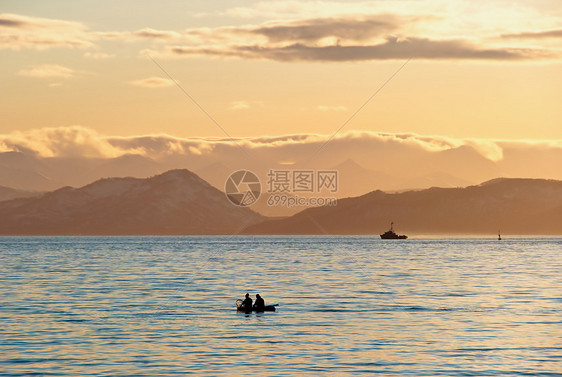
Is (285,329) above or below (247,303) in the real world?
Answer: below

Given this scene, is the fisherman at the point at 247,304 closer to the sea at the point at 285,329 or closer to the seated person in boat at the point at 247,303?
the seated person in boat at the point at 247,303

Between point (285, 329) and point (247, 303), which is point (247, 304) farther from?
point (285, 329)

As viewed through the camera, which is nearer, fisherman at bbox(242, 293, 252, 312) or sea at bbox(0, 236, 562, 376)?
sea at bbox(0, 236, 562, 376)

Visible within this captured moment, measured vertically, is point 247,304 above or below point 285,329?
above

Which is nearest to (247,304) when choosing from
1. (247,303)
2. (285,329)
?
(247,303)

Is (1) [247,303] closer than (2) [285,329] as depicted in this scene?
No

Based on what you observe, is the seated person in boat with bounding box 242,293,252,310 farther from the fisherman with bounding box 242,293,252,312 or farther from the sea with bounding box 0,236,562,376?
the sea with bounding box 0,236,562,376

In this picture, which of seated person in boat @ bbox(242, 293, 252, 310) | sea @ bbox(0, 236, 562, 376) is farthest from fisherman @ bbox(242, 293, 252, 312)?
sea @ bbox(0, 236, 562, 376)

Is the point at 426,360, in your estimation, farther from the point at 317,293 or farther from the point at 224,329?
the point at 317,293

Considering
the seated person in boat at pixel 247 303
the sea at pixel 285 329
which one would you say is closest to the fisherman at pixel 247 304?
the seated person in boat at pixel 247 303

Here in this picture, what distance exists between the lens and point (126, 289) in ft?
354

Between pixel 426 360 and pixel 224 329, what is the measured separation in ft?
64.0

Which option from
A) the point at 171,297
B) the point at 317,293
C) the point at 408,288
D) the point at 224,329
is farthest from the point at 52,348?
the point at 408,288

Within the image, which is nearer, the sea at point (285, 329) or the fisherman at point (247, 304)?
the sea at point (285, 329)
